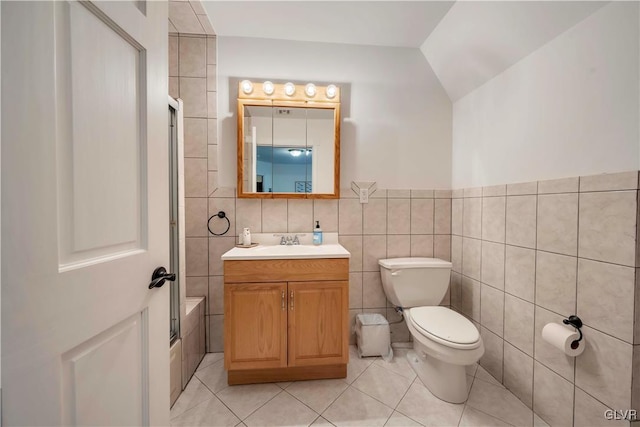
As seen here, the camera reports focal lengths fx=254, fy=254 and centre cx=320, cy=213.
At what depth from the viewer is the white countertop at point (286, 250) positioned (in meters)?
1.52

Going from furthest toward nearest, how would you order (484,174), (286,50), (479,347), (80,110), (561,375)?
1. (286,50)
2. (484,174)
3. (479,347)
4. (561,375)
5. (80,110)

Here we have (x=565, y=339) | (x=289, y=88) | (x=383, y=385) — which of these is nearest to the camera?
(x=565, y=339)

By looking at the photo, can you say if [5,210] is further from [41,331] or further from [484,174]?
[484,174]

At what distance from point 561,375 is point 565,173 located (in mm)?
985

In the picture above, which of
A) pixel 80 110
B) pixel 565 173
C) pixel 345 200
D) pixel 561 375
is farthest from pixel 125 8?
pixel 561 375

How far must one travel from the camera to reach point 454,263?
80.4 inches

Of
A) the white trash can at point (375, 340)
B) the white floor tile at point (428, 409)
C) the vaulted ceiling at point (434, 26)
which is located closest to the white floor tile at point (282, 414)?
the white floor tile at point (428, 409)

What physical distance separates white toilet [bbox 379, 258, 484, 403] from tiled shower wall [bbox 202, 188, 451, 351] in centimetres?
15

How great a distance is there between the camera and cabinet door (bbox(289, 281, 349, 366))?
1528 mm

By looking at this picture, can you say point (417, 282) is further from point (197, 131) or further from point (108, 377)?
point (197, 131)

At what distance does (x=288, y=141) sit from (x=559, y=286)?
1786mm

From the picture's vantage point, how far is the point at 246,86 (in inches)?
70.9

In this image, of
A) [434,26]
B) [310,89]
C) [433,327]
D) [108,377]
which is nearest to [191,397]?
[108,377]

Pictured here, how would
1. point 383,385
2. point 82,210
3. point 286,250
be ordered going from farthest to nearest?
point 286,250
point 383,385
point 82,210
